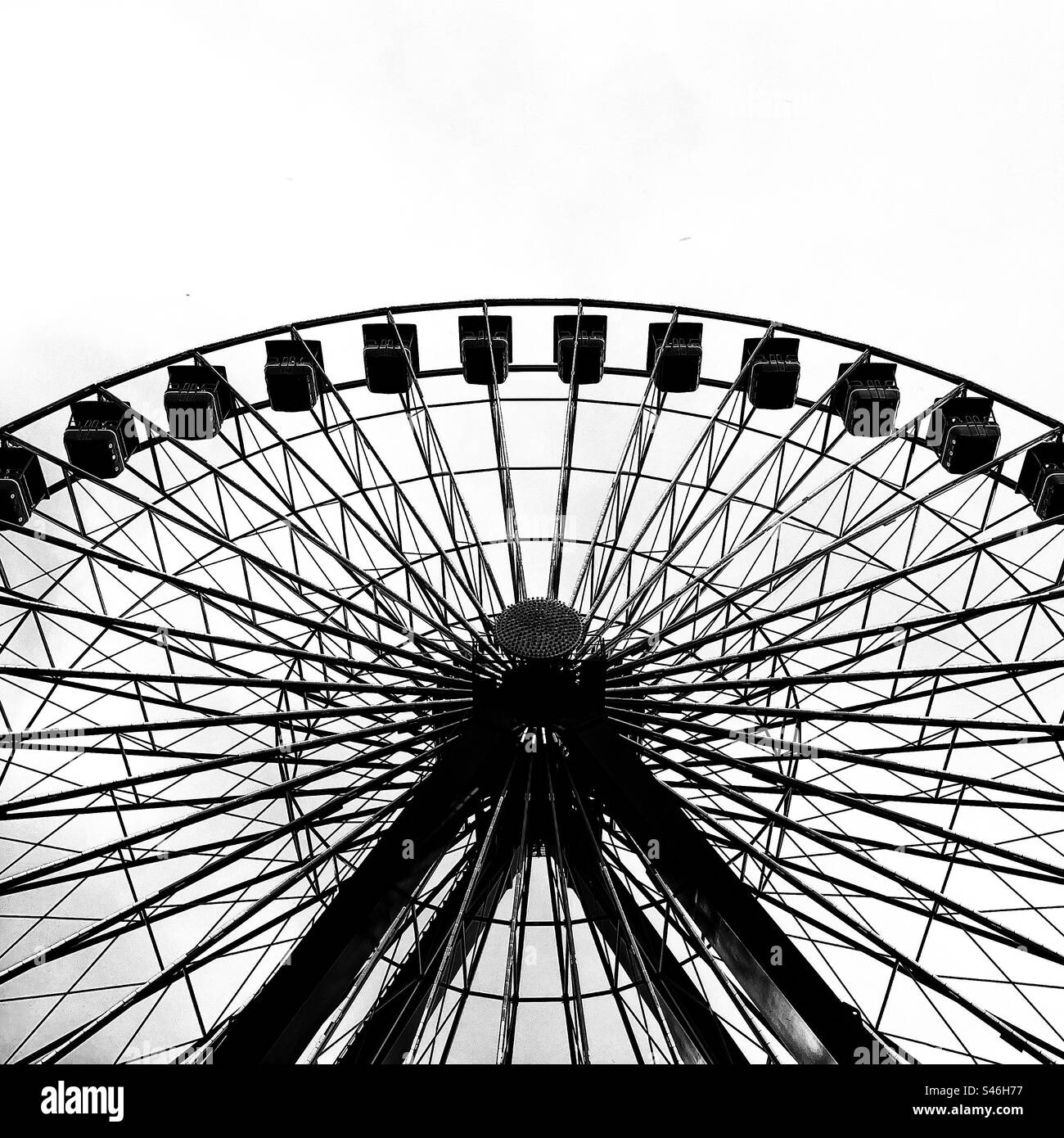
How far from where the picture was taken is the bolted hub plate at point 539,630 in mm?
11953

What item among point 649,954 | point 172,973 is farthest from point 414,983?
point 649,954

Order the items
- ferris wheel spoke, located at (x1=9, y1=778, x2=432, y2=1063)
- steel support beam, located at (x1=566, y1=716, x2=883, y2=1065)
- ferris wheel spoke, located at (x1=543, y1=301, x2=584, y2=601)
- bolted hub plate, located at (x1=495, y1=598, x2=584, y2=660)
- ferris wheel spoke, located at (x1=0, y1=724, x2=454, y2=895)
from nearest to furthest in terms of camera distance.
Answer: steel support beam, located at (x1=566, y1=716, x2=883, y2=1065)
ferris wheel spoke, located at (x1=9, y1=778, x2=432, y2=1063)
ferris wheel spoke, located at (x1=0, y1=724, x2=454, y2=895)
bolted hub plate, located at (x1=495, y1=598, x2=584, y2=660)
ferris wheel spoke, located at (x1=543, y1=301, x2=584, y2=601)

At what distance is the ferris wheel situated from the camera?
11.1 m

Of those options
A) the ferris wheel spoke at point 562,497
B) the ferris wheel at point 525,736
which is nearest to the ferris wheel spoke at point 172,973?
the ferris wheel at point 525,736

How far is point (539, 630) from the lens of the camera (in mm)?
12492

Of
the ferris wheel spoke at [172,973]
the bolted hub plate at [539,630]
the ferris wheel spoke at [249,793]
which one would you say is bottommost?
the ferris wheel spoke at [172,973]

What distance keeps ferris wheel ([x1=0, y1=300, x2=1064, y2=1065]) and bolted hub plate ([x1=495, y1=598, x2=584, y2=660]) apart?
0.06m

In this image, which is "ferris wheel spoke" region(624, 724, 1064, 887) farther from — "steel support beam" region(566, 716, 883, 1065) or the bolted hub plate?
the bolted hub plate

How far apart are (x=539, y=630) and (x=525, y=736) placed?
1.32 metres

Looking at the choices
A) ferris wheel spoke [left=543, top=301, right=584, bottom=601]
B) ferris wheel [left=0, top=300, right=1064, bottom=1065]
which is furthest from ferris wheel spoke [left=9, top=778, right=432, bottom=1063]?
ferris wheel spoke [left=543, top=301, right=584, bottom=601]

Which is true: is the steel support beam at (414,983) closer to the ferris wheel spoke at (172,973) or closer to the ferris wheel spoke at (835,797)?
the ferris wheel spoke at (172,973)

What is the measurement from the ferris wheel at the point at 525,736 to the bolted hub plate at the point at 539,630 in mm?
62

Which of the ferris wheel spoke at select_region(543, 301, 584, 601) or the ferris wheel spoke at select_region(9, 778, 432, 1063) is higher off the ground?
the ferris wheel spoke at select_region(543, 301, 584, 601)

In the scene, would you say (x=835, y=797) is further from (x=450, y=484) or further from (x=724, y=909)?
(x=450, y=484)
